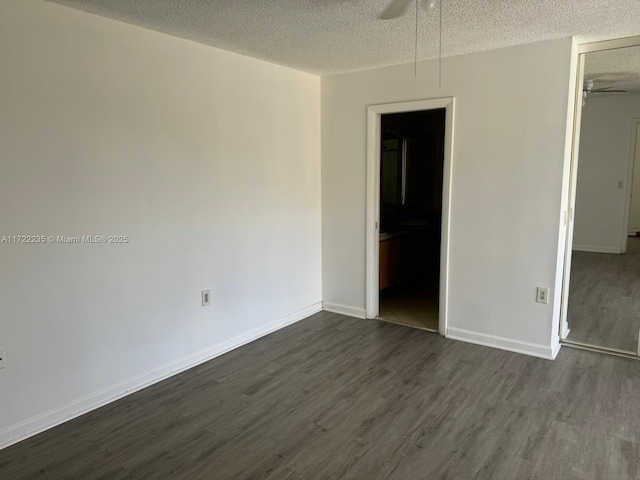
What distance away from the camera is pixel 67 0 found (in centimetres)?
228

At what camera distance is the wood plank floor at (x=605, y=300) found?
11.9 feet

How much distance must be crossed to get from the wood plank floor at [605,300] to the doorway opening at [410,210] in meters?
1.36

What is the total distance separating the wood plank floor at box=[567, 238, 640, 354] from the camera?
11.9 ft

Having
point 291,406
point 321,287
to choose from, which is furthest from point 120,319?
point 321,287

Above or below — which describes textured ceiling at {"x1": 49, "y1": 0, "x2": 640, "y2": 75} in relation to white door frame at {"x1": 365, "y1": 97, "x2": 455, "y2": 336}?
above

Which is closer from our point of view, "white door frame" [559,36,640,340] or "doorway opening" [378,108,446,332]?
"white door frame" [559,36,640,340]

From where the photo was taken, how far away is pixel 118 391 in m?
2.74

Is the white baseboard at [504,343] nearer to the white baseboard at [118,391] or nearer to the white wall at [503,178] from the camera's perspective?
the white wall at [503,178]

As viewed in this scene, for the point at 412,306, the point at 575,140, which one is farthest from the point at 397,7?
the point at 412,306

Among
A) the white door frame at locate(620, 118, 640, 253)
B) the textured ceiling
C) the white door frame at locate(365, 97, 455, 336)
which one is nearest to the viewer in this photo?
the textured ceiling

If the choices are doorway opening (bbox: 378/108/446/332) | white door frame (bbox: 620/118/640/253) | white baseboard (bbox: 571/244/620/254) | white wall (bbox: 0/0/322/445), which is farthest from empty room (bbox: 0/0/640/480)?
white baseboard (bbox: 571/244/620/254)

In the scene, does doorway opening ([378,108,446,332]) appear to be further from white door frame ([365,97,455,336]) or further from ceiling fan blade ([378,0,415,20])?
ceiling fan blade ([378,0,415,20])

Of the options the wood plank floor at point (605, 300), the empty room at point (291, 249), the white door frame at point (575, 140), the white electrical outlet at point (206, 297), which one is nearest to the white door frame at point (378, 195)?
the empty room at point (291, 249)

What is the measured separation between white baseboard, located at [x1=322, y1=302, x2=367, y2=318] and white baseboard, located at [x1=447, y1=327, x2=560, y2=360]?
88 cm
